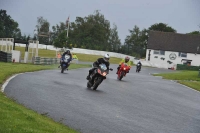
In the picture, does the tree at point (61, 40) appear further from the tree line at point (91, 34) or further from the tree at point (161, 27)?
the tree at point (161, 27)

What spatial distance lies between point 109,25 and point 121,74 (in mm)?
123163

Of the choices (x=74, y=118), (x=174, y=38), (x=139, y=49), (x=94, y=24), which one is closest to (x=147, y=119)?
(x=74, y=118)

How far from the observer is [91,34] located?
453ft

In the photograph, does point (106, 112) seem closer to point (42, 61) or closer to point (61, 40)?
point (42, 61)

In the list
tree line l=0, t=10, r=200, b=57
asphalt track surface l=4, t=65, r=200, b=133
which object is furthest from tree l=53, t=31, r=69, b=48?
asphalt track surface l=4, t=65, r=200, b=133

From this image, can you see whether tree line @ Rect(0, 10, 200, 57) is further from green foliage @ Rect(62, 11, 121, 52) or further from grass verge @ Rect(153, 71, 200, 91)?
grass verge @ Rect(153, 71, 200, 91)

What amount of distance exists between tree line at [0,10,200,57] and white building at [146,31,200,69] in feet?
28.9

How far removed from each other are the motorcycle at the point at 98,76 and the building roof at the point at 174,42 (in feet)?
268

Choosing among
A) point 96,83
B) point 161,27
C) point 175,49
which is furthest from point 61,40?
point 161,27

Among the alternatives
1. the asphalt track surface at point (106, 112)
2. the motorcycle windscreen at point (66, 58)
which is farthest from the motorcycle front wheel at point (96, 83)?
the motorcycle windscreen at point (66, 58)

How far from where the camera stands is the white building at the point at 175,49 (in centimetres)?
9831

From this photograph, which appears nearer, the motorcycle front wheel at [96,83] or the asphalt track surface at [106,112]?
the asphalt track surface at [106,112]

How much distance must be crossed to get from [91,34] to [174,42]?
1675 inches

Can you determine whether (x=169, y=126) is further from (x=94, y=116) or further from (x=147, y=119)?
(x=94, y=116)
